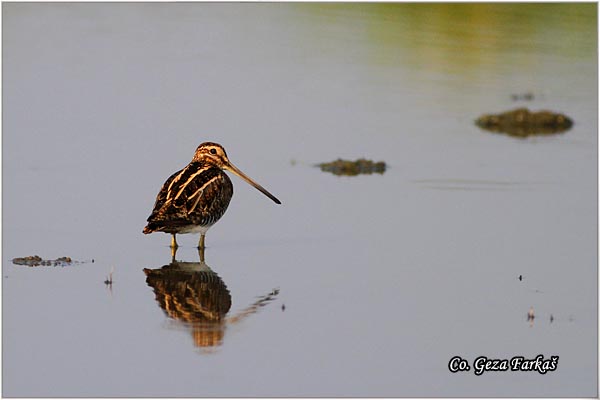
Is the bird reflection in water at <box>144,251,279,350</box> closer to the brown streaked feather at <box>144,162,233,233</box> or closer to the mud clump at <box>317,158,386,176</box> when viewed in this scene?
the brown streaked feather at <box>144,162,233,233</box>

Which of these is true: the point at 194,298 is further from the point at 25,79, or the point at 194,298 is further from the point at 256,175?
the point at 25,79

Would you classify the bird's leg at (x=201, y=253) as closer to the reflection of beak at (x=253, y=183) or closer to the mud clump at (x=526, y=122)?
the reflection of beak at (x=253, y=183)

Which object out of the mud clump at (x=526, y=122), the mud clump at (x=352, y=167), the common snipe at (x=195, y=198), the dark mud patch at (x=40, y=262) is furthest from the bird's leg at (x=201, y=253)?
the mud clump at (x=526, y=122)

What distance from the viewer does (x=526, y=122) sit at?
15602 mm

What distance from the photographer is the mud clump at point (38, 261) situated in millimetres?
9547

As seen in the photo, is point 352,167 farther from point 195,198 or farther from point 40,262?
point 40,262

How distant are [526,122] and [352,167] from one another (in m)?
3.33

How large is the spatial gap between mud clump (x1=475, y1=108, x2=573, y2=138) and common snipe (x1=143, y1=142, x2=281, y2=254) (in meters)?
5.33

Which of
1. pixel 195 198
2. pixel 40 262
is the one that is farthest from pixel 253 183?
pixel 40 262

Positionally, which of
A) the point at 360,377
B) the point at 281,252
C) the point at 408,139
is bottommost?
the point at 360,377

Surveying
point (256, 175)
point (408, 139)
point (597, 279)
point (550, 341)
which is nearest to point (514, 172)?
point (408, 139)

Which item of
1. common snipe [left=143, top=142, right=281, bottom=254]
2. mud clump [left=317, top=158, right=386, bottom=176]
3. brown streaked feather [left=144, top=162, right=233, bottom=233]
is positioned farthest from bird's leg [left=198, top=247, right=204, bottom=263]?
mud clump [left=317, top=158, right=386, bottom=176]

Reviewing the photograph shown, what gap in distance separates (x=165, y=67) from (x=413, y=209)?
Result: 7045mm

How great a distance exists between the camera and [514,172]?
13.2 m
